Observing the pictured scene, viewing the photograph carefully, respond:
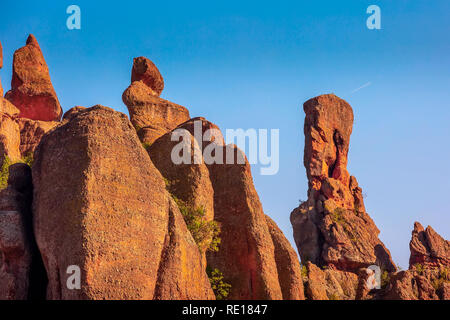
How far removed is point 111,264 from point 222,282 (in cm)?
921

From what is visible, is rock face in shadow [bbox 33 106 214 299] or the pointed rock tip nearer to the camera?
rock face in shadow [bbox 33 106 214 299]

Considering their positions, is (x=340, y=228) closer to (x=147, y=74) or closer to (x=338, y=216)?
(x=338, y=216)

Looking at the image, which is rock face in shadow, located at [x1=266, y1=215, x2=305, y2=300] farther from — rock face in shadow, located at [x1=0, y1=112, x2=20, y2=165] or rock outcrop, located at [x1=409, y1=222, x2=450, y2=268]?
rock outcrop, located at [x1=409, y1=222, x2=450, y2=268]

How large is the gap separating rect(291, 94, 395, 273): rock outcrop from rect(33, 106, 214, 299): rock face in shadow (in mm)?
40283

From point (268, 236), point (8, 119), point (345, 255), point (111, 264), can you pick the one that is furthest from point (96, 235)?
point (345, 255)

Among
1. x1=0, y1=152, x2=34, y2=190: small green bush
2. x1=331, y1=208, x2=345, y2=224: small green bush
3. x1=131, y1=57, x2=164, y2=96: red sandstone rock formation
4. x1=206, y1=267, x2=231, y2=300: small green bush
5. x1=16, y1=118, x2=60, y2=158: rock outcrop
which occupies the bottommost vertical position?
x1=206, y1=267, x2=231, y2=300: small green bush

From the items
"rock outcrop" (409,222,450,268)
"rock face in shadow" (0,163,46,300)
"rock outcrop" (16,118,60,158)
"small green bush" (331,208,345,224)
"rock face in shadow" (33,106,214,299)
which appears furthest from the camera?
"small green bush" (331,208,345,224)

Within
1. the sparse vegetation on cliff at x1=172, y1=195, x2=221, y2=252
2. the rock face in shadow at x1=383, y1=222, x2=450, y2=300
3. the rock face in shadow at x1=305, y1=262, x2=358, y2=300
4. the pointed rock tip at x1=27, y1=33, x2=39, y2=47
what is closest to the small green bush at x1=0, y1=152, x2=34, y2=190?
the sparse vegetation on cliff at x1=172, y1=195, x2=221, y2=252

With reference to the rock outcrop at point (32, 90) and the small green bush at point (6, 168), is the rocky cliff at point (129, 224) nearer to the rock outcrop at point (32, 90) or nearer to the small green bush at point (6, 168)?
the small green bush at point (6, 168)

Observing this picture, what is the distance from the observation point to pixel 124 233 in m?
23.1

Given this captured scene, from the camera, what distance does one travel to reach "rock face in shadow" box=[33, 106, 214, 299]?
870 inches

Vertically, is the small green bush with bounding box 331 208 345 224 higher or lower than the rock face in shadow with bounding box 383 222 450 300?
higher

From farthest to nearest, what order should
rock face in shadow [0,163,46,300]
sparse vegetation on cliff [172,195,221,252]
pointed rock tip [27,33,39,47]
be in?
1. pointed rock tip [27,33,39,47]
2. sparse vegetation on cliff [172,195,221,252]
3. rock face in shadow [0,163,46,300]

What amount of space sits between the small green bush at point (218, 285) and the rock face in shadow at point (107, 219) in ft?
9.49
